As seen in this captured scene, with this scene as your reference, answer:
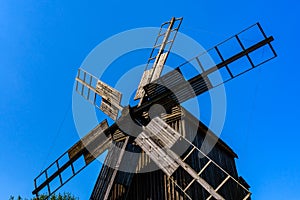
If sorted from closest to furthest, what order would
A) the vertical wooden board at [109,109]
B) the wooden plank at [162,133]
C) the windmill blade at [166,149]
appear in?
1. the windmill blade at [166,149]
2. the wooden plank at [162,133]
3. the vertical wooden board at [109,109]

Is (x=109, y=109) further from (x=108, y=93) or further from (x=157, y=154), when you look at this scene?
(x=157, y=154)

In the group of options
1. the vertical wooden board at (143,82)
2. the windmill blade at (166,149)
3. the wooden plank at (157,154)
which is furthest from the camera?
the vertical wooden board at (143,82)

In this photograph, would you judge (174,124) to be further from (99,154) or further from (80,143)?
(80,143)

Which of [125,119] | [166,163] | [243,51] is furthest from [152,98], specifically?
[243,51]

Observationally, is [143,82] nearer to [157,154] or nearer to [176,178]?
[157,154]

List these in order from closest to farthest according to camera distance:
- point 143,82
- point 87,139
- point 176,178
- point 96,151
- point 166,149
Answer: point 166,149 → point 176,178 → point 96,151 → point 87,139 → point 143,82

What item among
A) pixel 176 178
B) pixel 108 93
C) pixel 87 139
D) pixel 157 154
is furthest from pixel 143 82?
pixel 176 178

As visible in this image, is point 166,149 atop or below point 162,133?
below

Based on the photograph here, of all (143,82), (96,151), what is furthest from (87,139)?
(143,82)

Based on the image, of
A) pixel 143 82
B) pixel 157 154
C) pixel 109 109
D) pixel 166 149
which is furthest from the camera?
pixel 143 82

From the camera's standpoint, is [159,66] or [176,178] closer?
[176,178]

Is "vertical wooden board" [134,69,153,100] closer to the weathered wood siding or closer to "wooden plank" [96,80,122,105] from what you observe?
"wooden plank" [96,80,122,105]

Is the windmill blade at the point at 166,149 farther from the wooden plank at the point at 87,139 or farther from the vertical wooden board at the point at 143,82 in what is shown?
the wooden plank at the point at 87,139

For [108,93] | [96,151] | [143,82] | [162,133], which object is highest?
[108,93]
